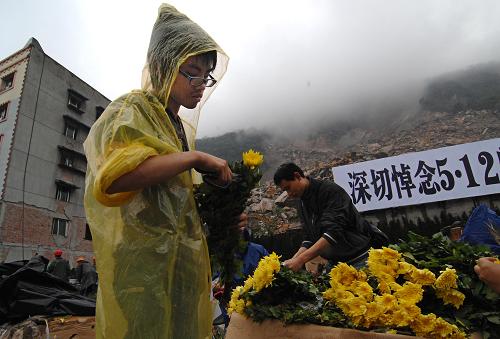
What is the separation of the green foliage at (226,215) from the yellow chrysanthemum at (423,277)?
818 mm

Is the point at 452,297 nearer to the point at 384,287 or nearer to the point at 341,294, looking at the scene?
the point at 384,287

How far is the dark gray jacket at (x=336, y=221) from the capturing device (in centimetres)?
271

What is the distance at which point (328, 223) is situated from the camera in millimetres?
2697

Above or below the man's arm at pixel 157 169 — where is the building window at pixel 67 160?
above

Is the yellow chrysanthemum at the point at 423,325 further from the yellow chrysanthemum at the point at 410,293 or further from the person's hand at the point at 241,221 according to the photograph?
the person's hand at the point at 241,221

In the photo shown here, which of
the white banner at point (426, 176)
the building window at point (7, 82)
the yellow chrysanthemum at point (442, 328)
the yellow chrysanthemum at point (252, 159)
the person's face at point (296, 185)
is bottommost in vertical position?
the yellow chrysanthemum at point (442, 328)

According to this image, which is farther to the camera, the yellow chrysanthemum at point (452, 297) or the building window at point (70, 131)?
the building window at point (70, 131)

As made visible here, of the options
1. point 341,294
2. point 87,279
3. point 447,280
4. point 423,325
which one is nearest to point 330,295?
point 341,294

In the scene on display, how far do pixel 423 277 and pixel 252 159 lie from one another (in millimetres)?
966

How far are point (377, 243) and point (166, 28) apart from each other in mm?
2478

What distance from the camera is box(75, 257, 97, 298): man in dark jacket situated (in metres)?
5.11

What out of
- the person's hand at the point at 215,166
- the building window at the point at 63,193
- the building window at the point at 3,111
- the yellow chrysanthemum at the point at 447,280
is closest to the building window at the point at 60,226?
the building window at the point at 63,193

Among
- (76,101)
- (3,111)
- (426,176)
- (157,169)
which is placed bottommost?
(157,169)

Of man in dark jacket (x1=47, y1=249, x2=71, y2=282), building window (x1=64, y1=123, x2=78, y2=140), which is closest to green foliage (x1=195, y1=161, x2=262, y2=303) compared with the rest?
man in dark jacket (x1=47, y1=249, x2=71, y2=282)
